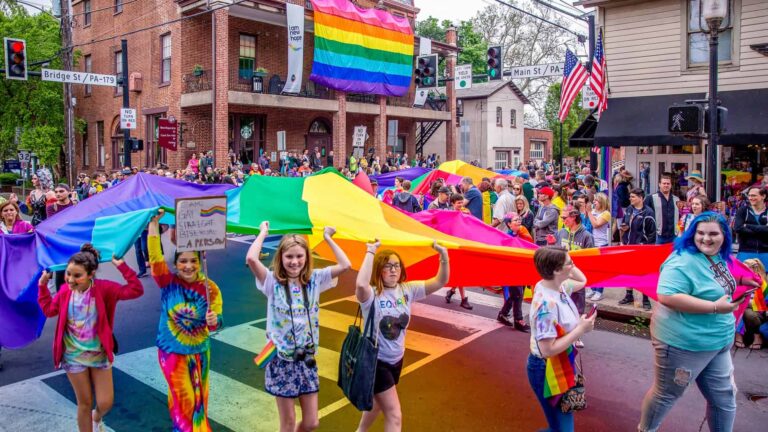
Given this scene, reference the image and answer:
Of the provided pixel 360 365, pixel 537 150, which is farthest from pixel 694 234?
pixel 537 150

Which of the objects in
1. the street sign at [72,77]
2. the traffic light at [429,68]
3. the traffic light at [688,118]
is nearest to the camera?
the traffic light at [688,118]

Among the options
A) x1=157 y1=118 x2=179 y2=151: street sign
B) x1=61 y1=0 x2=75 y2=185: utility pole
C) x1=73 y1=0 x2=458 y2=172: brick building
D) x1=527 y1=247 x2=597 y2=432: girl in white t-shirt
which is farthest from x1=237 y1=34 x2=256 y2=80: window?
x1=527 y1=247 x2=597 y2=432: girl in white t-shirt

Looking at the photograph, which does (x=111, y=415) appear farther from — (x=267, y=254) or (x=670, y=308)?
(x=267, y=254)

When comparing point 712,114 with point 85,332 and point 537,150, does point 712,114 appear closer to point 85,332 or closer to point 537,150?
point 85,332

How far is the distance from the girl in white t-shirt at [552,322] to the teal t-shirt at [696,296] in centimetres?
60

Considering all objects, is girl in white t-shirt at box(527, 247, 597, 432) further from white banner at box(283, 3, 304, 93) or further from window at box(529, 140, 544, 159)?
window at box(529, 140, 544, 159)

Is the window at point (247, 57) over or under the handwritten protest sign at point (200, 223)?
over

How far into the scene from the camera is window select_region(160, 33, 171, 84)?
83.4ft

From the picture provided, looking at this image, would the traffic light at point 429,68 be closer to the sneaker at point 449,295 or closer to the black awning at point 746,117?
the black awning at point 746,117

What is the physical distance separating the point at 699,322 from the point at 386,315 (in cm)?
219

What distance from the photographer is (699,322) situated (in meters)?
4.18

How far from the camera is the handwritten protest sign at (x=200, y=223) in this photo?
4598 millimetres

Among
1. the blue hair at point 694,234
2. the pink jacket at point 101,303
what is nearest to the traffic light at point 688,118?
the blue hair at point 694,234

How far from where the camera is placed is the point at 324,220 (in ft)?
21.6
